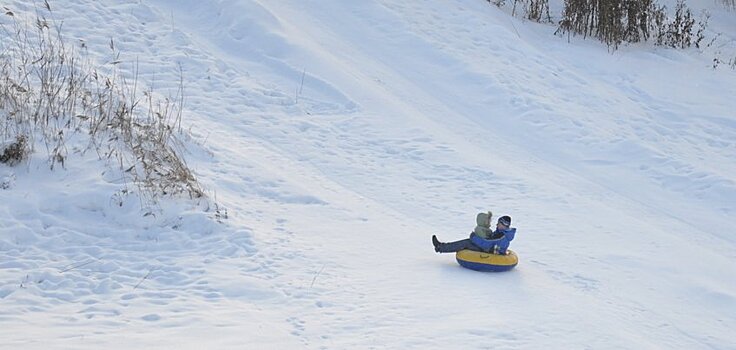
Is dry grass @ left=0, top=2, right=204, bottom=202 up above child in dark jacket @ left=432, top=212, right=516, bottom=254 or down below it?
above

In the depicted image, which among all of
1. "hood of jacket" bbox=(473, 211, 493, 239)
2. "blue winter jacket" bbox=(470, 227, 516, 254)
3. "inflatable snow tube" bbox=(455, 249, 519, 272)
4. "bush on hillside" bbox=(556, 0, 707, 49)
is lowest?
"inflatable snow tube" bbox=(455, 249, 519, 272)

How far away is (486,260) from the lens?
759 centimetres

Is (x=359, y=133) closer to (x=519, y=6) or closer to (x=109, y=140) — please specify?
(x=109, y=140)

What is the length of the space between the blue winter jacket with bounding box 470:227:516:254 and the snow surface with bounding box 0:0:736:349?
0.24 m

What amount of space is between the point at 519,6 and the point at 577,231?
8.76 metres

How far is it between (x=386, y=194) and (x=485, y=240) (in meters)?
2.05

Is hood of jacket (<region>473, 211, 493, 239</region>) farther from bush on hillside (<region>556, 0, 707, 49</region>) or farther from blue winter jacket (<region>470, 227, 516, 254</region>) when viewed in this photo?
bush on hillside (<region>556, 0, 707, 49</region>)

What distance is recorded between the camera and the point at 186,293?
6.37 meters

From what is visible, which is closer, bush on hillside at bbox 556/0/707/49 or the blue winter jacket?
the blue winter jacket

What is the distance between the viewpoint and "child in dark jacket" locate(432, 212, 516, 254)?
7.61 metres

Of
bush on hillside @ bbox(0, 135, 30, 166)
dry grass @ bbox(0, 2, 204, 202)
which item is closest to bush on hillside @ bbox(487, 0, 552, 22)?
dry grass @ bbox(0, 2, 204, 202)

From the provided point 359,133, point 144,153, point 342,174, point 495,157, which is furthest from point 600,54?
point 144,153

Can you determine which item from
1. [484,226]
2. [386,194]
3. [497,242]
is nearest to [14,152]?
[386,194]

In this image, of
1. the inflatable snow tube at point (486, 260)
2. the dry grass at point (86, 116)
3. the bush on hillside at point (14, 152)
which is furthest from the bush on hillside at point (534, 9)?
the bush on hillside at point (14, 152)
